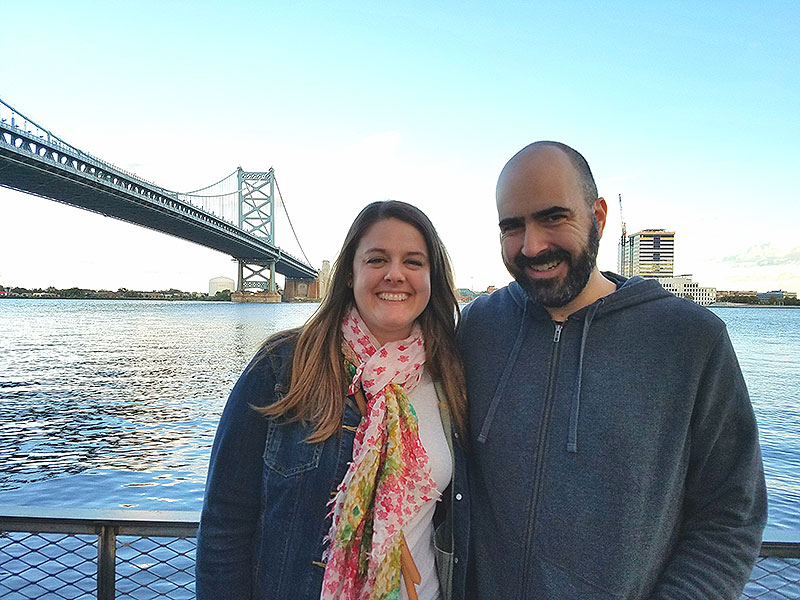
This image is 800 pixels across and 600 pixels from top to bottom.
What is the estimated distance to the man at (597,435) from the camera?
3.59ft

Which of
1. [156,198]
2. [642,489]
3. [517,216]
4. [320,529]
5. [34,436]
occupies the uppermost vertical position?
[156,198]

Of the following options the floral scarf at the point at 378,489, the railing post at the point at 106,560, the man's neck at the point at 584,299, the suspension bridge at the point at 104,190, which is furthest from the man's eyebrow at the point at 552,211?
the suspension bridge at the point at 104,190

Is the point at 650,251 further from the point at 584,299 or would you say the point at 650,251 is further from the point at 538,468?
the point at 538,468

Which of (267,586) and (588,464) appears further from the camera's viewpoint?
(267,586)

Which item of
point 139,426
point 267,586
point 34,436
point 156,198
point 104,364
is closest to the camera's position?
point 267,586

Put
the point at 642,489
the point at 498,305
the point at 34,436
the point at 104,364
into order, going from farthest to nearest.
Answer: the point at 104,364
the point at 34,436
the point at 498,305
the point at 642,489

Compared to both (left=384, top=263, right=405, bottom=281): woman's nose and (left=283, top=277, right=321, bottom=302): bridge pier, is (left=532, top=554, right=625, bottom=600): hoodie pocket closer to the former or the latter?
(left=384, top=263, right=405, bottom=281): woman's nose

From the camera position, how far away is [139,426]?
7.35 meters

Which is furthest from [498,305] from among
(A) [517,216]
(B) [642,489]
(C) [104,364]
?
(C) [104,364]

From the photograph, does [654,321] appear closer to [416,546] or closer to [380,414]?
[380,414]

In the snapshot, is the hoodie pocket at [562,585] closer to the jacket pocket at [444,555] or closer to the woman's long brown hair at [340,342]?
the jacket pocket at [444,555]

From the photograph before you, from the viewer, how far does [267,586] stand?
1.24m

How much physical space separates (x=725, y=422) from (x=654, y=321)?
23 cm

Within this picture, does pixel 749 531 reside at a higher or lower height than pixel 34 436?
higher
